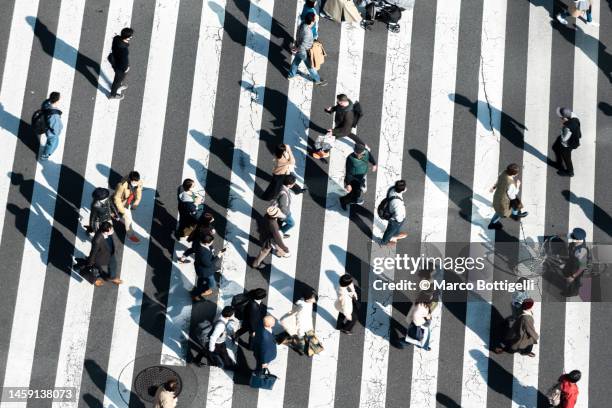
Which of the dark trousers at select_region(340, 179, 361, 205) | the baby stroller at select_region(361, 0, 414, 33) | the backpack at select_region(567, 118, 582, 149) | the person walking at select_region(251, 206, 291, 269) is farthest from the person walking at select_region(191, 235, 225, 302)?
the backpack at select_region(567, 118, 582, 149)

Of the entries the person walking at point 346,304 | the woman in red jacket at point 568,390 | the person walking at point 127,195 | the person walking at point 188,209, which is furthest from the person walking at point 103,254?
the woman in red jacket at point 568,390

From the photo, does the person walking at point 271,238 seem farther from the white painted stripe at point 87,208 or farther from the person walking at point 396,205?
the white painted stripe at point 87,208

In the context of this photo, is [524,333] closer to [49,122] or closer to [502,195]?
[502,195]

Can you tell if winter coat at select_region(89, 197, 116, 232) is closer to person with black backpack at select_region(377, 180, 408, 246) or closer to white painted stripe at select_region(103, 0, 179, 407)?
white painted stripe at select_region(103, 0, 179, 407)

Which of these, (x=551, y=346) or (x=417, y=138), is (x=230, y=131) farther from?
(x=551, y=346)

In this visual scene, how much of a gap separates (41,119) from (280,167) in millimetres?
5137

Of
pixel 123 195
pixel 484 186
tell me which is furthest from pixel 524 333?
pixel 123 195

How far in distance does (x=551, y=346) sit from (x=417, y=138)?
5313 mm

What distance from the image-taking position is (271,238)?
18422 millimetres

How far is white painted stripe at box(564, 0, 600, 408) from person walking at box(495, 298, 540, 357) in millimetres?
1163

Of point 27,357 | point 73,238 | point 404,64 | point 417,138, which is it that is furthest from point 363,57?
point 27,357

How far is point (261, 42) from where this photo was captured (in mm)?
21172

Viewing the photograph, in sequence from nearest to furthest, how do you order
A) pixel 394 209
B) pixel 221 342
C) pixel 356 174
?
pixel 221 342 → pixel 394 209 → pixel 356 174

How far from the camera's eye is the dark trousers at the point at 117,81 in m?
19.9
